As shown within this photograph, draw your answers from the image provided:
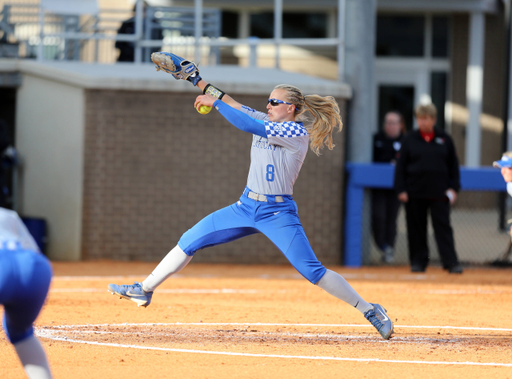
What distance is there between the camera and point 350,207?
12.0 meters

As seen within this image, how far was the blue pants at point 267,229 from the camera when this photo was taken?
584cm

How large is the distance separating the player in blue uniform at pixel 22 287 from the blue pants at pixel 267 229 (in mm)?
2421

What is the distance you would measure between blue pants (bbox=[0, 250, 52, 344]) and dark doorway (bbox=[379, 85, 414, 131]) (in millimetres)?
16187

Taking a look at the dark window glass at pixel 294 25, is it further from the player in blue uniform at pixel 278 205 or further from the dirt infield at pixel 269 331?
the player in blue uniform at pixel 278 205

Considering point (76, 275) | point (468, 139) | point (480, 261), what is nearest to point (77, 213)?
point (76, 275)

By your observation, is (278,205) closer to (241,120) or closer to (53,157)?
(241,120)

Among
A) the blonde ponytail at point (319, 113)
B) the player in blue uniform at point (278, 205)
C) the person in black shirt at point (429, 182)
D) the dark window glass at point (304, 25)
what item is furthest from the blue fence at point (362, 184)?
the dark window glass at point (304, 25)

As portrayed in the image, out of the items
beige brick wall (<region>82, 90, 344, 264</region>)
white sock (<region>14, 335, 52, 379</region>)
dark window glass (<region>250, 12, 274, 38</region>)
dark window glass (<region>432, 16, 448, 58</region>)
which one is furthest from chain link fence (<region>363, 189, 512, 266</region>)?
white sock (<region>14, 335, 52, 379</region>)

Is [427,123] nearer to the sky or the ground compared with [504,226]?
nearer to the sky

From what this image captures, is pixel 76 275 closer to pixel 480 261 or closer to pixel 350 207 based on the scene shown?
pixel 350 207

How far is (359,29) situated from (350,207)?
2797 mm

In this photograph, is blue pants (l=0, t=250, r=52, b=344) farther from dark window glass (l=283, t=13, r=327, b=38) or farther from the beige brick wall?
dark window glass (l=283, t=13, r=327, b=38)

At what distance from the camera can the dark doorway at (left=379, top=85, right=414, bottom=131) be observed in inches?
754

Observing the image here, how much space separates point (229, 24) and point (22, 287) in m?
16.6
